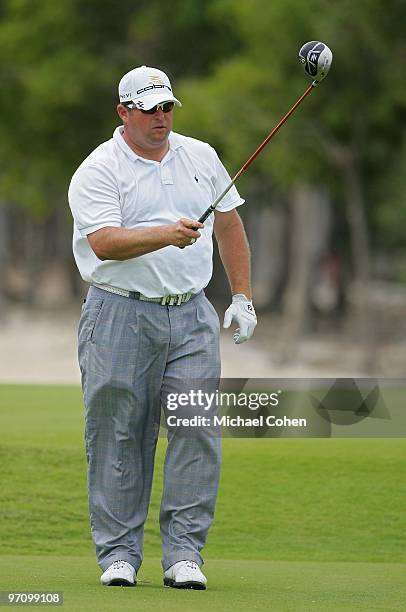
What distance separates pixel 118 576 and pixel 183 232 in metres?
1.33

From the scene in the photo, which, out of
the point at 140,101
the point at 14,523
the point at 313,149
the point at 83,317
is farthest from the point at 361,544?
the point at 313,149

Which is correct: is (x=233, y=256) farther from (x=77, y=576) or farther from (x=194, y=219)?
(x=77, y=576)

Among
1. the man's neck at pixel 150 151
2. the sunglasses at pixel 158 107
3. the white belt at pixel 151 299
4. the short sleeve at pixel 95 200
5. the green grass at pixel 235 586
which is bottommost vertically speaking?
the green grass at pixel 235 586

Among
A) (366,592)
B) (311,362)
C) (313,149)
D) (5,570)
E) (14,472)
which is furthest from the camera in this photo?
(311,362)

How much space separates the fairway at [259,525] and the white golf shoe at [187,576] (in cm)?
7

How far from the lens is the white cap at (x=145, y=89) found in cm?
614

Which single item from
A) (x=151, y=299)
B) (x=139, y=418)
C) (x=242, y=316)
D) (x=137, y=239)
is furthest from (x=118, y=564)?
(x=137, y=239)

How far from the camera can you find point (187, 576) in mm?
6043

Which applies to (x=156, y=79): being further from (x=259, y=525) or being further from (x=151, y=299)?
(x=259, y=525)

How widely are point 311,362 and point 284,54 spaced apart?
22.0 feet

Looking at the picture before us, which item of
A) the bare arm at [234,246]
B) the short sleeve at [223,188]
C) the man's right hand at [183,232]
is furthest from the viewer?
the bare arm at [234,246]

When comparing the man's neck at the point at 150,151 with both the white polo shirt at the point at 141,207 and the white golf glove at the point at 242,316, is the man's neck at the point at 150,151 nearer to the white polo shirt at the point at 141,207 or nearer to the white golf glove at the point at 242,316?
the white polo shirt at the point at 141,207

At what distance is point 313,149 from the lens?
25047 mm

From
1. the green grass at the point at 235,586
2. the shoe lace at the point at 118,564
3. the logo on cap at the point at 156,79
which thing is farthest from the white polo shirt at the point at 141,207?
the green grass at the point at 235,586
